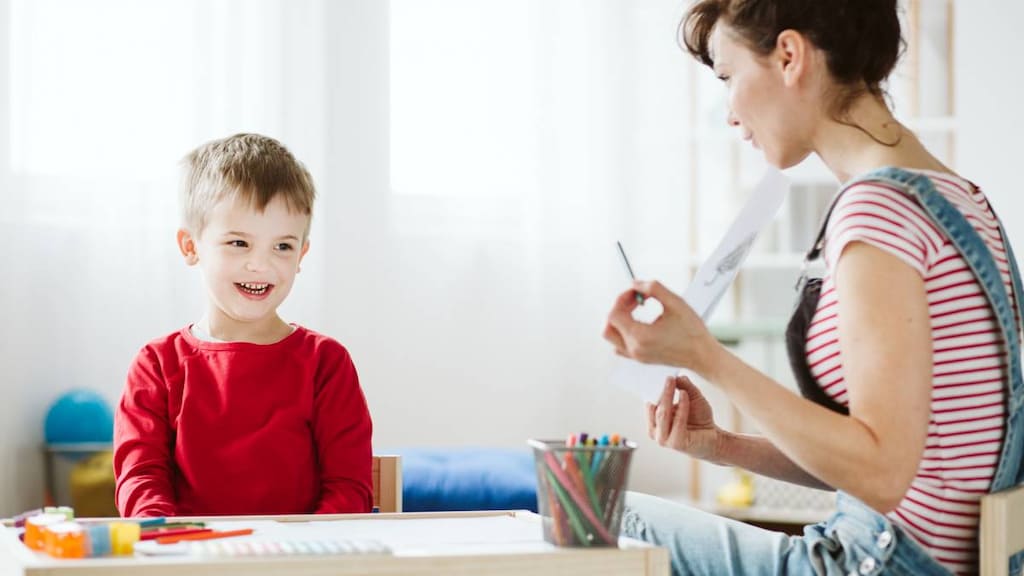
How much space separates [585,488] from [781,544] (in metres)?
0.30

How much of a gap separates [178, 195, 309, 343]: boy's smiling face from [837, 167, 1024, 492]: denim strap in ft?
2.48

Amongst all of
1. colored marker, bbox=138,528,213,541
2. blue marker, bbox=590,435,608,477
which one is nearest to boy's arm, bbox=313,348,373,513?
colored marker, bbox=138,528,213,541

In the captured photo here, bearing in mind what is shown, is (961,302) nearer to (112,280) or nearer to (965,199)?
(965,199)

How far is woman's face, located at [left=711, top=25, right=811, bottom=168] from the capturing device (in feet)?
3.70

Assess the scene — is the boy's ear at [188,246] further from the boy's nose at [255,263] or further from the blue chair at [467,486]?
the blue chair at [467,486]

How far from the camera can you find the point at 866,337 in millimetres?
933

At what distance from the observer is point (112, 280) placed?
2697mm

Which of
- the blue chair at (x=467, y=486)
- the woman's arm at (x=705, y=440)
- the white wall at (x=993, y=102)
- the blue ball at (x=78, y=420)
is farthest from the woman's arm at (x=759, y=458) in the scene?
the white wall at (x=993, y=102)

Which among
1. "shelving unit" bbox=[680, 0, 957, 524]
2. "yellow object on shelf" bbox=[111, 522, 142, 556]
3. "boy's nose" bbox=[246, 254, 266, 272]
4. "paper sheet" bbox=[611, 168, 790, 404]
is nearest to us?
"yellow object on shelf" bbox=[111, 522, 142, 556]

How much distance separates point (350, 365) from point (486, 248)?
170 cm

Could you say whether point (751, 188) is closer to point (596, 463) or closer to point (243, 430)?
point (243, 430)

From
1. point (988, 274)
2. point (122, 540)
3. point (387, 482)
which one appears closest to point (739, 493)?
point (387, 482)

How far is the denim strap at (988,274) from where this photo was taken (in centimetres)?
98

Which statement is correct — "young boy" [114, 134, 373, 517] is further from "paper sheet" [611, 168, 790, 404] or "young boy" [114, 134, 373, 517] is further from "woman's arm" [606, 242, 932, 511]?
"woman's arm" [606, 242, 932, 511]
